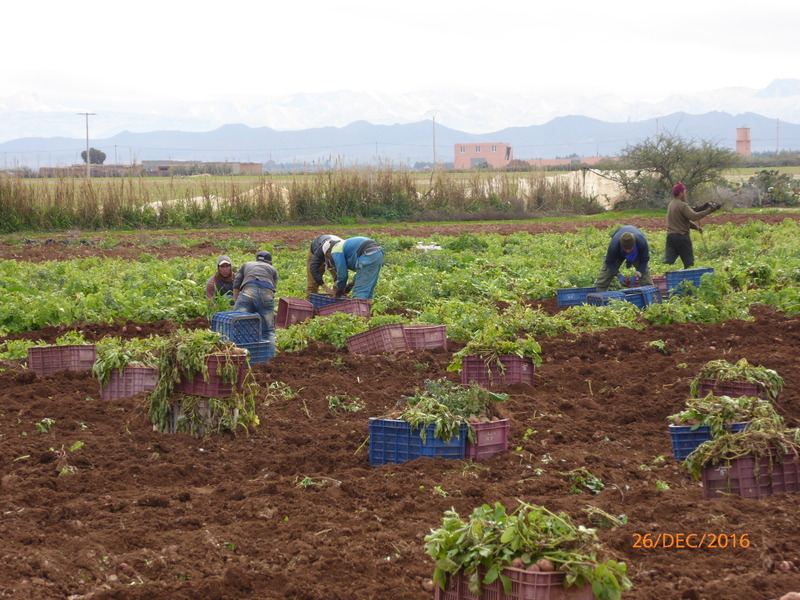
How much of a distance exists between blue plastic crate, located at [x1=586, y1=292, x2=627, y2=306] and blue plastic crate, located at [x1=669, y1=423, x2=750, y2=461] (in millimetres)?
6541

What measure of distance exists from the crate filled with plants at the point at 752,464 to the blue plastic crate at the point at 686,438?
611 mm

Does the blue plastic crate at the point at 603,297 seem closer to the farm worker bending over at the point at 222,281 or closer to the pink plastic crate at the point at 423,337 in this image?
the pink plastic crate at the point at 423,337

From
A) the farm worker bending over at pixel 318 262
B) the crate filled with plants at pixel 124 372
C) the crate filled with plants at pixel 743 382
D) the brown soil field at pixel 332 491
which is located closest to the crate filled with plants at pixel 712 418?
the brown soil field at pixel 332 491

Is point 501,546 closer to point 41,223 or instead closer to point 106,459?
point 106,459

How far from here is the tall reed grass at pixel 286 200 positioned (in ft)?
112

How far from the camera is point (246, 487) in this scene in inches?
261

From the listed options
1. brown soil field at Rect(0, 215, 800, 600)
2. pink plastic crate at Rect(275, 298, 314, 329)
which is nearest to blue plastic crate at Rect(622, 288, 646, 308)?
brown soil field at Rect(0, 215, 800, 600)

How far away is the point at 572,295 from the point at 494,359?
17.9 feet

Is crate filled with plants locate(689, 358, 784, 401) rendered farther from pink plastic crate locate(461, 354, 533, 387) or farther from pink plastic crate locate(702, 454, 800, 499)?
pink plastic crate locate(461, 354, 533, 387)

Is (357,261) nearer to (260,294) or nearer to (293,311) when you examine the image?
(293,311)

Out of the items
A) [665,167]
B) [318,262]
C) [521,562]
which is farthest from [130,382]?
[665,167]

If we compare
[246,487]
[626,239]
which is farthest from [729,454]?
[626,239]

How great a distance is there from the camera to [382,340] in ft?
36.4

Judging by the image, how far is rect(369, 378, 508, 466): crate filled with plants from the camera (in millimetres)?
7027
